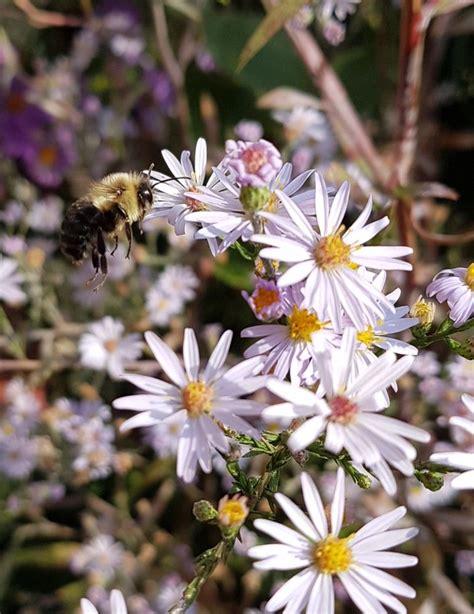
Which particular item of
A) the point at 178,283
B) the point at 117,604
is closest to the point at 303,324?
the point at 117,604

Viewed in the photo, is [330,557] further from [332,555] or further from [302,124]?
[302,124]

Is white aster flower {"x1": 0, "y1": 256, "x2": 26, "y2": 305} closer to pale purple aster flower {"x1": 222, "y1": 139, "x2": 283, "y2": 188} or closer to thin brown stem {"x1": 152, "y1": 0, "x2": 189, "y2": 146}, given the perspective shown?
thin brown stem {"x1": 152, "y1": 0, "x2": 189, "y2": 146}

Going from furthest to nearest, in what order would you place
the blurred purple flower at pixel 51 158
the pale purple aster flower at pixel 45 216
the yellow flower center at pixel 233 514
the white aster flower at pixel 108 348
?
the blurred purple flower at pixel 51 158 → the pale purple aster flower at pixel 45 216 → the white aster flower at pixel 108 348 → the yellow flower center at pixel 233 514

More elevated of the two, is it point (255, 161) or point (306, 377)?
point (255, 161)

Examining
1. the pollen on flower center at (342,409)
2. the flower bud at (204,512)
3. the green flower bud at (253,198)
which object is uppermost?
the green flower bud at (253,198)

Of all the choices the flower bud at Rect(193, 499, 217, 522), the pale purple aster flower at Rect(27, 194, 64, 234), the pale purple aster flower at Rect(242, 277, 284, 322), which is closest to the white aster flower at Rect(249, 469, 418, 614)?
the flower bud at Rect(193, 499, 217, 522)

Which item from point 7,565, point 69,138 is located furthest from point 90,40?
point 7,565

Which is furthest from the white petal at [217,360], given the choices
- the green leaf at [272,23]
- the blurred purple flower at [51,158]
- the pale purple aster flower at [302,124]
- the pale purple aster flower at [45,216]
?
the blurred purple flower at [51,158]

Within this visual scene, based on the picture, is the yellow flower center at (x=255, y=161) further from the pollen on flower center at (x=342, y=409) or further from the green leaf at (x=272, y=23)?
the green leaf at (x=272, y=23)
